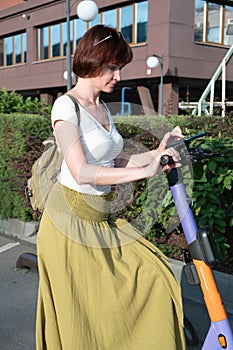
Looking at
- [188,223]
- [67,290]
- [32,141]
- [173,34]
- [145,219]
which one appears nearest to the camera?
[188,223]

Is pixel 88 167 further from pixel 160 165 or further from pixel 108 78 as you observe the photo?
pixel 108 78

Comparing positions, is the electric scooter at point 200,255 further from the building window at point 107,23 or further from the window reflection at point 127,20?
the window reflection at point 127,20

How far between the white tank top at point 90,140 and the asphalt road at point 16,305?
4.74 ft

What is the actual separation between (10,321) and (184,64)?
1738 cm

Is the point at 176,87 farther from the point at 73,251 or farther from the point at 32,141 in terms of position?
the point at 73,251

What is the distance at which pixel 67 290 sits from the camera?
2.08m

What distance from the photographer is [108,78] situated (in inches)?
81.6

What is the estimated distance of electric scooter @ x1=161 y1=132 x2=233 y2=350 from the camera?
192 cm

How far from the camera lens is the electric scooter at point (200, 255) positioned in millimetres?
1922

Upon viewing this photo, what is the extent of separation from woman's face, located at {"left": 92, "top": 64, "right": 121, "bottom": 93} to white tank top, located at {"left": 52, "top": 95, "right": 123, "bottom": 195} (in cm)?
13

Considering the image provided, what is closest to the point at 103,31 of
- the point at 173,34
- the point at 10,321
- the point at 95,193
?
the point at 95,193

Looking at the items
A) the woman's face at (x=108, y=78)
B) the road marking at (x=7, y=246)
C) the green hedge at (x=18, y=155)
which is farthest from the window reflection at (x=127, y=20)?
the woman's face at (x=108, y=78)

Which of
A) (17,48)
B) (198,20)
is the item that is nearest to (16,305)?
(198,20)

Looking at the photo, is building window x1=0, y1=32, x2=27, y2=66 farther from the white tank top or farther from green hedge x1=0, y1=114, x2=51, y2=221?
the white tank top
